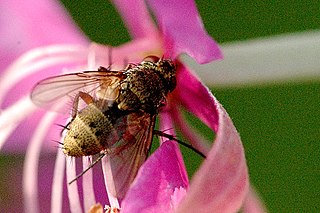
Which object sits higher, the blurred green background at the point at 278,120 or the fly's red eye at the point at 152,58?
the fly's red eye at the point at 152,58

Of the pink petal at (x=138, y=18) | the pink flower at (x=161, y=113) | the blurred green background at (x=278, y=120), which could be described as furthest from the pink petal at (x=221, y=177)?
Result: the blurred green background at (x=278, y=120)

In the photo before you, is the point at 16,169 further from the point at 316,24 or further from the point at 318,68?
the point at 316,24

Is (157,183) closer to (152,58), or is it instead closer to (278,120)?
(152,58)

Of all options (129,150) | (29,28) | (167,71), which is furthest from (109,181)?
(29,28)

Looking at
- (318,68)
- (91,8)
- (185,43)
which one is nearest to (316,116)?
(91,8)

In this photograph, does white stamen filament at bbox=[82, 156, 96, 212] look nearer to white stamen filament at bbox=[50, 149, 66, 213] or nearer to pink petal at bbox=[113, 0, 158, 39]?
white stamen filament at bbox=[50, 149, 66, 213]

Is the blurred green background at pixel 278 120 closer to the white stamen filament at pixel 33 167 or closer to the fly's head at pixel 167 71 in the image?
the white stamen filament at pixel 33 167

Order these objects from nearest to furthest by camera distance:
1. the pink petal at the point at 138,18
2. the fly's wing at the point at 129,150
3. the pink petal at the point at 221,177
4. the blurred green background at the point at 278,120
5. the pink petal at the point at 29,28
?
the pink petal at the point at 221,177, the fly's wing at the point at 129,150, the pink petal at the point at 138,18, the pink petal at the point at 29,28, the blurred green background at the point at 278,120
